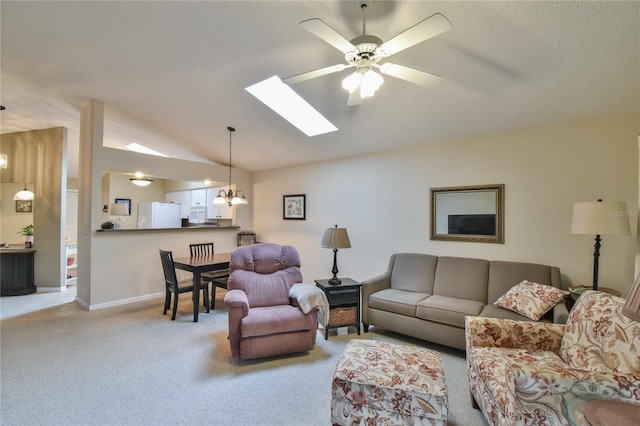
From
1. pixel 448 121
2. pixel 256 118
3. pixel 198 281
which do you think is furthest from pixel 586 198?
pixel 198 281

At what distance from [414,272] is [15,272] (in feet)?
21.3

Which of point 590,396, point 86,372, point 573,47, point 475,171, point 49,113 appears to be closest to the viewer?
point 590,396

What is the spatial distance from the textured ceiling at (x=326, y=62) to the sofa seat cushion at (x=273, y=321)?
2.36m

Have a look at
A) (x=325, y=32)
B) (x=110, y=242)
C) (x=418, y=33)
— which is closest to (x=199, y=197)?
(x=110, y=242)

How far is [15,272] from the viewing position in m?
5.02

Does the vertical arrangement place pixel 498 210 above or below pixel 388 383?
above

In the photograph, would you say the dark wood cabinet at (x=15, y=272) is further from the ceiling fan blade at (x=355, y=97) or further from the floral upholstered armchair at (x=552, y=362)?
the floral upholstered armchair at (x=552, y=362)

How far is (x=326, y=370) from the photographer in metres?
2.62

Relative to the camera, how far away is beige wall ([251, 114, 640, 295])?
2861mm

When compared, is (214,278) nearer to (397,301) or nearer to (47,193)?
(397,301)

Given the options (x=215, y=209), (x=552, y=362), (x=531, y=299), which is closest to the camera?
(x=552, y=362)

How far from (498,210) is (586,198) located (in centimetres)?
77

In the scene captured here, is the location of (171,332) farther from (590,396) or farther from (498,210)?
(498,210)

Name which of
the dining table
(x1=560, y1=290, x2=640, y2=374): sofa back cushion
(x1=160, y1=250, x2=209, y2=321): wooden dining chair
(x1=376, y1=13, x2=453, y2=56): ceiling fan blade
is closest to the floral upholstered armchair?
(x1=560, y1=290, x2=640, y2=374): sofa back cushion
